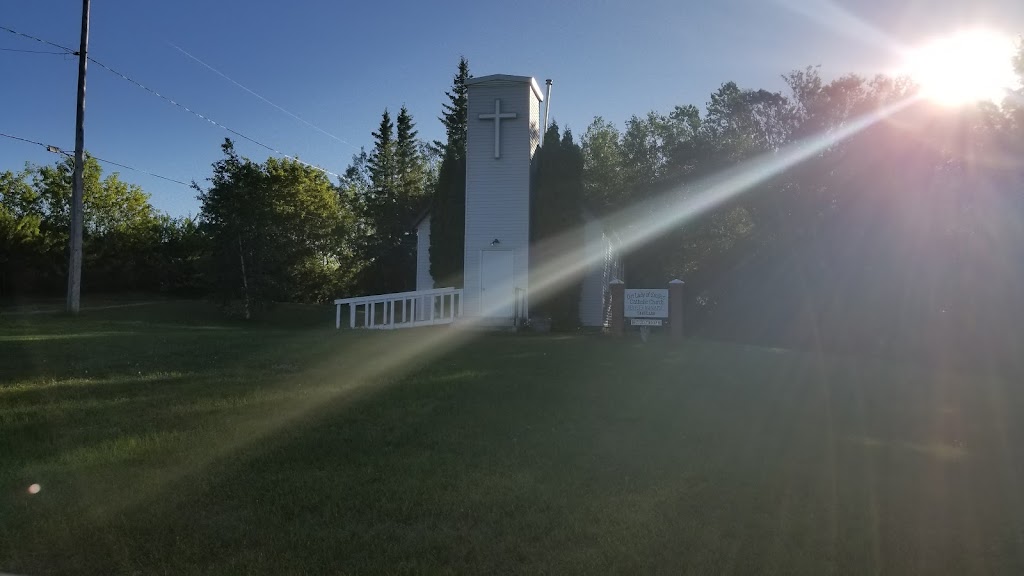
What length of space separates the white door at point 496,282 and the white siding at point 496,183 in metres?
0.14

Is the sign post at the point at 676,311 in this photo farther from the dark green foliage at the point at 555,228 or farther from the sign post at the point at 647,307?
the dark green foliage at the point at 555,228

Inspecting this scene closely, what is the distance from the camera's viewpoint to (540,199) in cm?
1908

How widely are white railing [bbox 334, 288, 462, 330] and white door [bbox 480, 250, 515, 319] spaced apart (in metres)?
0.68

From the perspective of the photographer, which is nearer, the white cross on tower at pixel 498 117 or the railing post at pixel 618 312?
the railing post at pixel 618 312

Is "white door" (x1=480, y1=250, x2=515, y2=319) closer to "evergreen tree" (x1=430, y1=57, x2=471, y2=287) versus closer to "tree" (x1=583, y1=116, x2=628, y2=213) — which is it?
"evergreen tree" (x1=430, y1=57, x2=471, y2=287)

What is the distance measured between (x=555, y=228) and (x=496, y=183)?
1880mm

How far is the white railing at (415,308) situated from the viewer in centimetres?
1738

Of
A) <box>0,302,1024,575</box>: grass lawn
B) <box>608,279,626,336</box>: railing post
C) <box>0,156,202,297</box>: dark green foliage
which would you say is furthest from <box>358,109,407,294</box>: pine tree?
<box>0,302,1024,575</box>: grass lawn

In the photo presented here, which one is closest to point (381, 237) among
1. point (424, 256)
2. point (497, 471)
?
point (424, 256)

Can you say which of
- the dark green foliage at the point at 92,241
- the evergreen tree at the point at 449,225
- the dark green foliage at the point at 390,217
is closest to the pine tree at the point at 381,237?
the dark green foliage at the point at 390,217

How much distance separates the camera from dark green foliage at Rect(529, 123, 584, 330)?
18953mm

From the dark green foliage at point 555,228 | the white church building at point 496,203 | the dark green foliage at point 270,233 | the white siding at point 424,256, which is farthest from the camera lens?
the dark green foliage at point 270,233

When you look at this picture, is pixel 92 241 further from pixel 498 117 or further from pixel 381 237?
pixel 498 117

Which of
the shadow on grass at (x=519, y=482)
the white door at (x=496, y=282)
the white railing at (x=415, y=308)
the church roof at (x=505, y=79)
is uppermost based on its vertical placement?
the church roof at (x=505, y=79)
